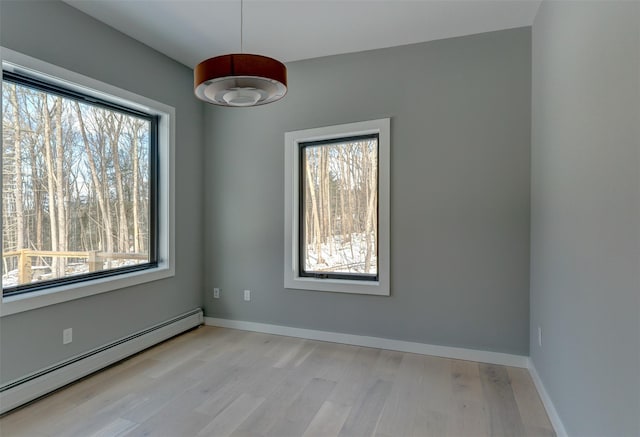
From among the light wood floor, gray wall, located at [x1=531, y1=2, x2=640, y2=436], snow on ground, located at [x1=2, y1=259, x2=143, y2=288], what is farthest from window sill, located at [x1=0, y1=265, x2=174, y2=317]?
gray wall, located at [x1=531, y1=2, x2=640, y2=436]

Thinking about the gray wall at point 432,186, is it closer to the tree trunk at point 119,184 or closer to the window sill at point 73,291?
the window sill at point 73,291

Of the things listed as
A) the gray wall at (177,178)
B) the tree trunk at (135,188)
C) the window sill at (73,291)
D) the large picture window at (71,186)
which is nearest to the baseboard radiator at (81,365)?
the gray wall at (177,178)

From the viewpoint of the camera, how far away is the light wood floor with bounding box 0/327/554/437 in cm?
207

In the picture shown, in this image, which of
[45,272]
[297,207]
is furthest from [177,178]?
[45,272]

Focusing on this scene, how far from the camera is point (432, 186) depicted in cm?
314

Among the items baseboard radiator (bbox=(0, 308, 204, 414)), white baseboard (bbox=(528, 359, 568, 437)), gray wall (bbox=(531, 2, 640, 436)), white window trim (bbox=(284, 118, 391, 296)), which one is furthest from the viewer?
white window trim (bbox=(284, 118, 391, 296))

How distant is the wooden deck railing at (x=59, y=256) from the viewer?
8.04 ft

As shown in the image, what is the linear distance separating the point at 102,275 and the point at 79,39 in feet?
6.35

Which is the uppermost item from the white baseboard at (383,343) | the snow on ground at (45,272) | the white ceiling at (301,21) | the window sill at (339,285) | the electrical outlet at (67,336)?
the white ceiling at (301,21)

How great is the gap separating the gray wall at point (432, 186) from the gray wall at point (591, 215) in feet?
1.27

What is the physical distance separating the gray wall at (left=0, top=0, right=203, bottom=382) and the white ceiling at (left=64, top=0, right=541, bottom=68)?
0.20 metres

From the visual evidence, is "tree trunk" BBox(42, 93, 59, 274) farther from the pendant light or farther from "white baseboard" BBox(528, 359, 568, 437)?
"white baseboard" BBox(528, 359, 568, 437)

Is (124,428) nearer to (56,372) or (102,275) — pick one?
(56,372)

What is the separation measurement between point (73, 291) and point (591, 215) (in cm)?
338
